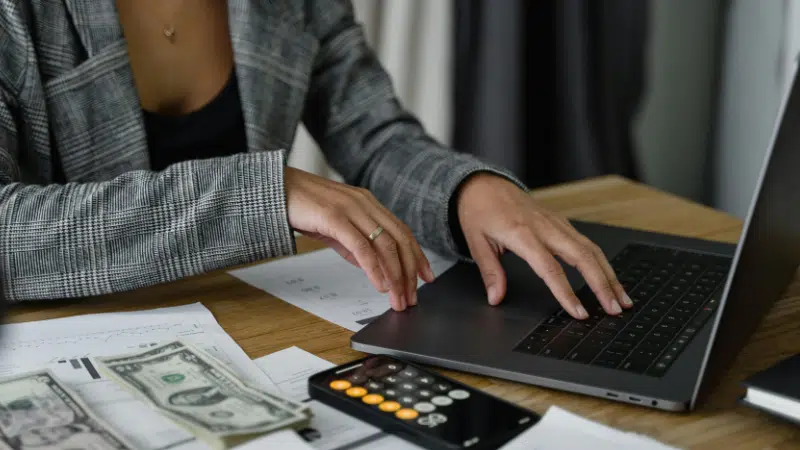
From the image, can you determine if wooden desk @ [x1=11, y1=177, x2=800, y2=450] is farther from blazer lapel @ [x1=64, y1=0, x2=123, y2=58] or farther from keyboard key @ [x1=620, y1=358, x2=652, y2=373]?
blazer lapel @ [x1=64, y1=0, x2=123, y2=58]

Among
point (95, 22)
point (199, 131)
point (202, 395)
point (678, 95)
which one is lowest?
point (678, 95)

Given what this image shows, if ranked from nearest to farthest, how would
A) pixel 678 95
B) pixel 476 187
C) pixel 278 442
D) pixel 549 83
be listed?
pixel 278 442 < pixel 476 187 < pixel 549 83 < pixel 678 95

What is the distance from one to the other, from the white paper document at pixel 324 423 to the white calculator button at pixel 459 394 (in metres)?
0.06

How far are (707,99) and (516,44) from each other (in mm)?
872

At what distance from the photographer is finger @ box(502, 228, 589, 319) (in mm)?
867

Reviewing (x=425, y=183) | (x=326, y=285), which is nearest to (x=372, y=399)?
(x=326, y=285)

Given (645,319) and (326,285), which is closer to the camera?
(645,319)

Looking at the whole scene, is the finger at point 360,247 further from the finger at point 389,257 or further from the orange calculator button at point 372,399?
the orange calculator button at point 372,399

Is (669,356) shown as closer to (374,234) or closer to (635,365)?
(635,365)

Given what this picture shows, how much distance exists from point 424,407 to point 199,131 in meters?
0.67

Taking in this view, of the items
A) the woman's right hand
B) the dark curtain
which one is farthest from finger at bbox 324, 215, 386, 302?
the dark curtain

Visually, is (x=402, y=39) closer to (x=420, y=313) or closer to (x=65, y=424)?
(x=420, y=313)

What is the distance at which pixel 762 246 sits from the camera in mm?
703

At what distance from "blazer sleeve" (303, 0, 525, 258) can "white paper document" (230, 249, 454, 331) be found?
0.38ft
